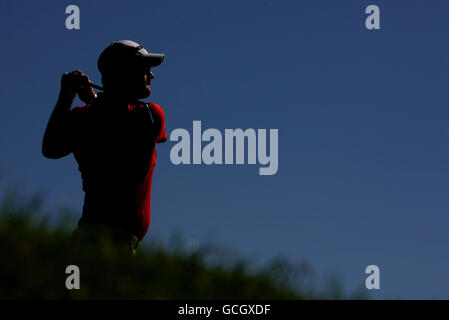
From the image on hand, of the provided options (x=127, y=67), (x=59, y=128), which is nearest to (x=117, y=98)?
(x=127, y=67)

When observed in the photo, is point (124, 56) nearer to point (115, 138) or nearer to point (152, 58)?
point (152, 58)

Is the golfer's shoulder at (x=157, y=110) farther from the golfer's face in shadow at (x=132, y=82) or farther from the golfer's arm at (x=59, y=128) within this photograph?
the golfer's arm at (x=59, y=128)

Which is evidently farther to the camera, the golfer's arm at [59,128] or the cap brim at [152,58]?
the cap brim at [152,58]

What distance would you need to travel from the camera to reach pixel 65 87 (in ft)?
22.7

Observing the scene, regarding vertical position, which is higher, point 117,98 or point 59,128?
point 117,98

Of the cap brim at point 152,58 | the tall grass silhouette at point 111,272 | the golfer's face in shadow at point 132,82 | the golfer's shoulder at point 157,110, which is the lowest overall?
the tall grass silhouette at point 111,272

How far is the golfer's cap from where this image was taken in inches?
277

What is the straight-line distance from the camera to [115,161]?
6918 millimetres

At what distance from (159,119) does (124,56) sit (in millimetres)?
721

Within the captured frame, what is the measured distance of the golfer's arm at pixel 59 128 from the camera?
22.6 ft

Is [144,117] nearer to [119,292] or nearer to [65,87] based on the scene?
[65,87]

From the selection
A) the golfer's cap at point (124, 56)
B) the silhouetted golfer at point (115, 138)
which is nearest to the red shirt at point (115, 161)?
the silhouetted golfer at point (115, 138)

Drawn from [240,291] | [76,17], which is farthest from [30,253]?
[76,17]
